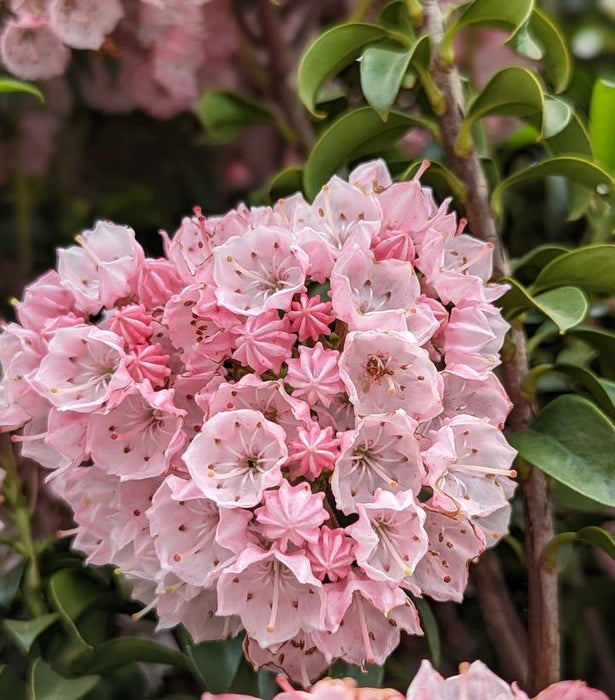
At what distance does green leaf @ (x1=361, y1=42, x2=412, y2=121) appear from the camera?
865 millimetres

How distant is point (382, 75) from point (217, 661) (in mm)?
538

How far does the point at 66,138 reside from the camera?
1.71 meters

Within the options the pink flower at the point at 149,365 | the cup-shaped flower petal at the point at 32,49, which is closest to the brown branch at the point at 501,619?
the pink flower at the point at 149,365

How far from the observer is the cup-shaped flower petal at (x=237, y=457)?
742mm

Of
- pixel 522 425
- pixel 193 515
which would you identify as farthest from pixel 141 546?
pixel 522 425

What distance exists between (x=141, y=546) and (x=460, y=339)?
0.30 meters

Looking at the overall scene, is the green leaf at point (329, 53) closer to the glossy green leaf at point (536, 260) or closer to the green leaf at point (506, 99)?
the green leaf at point (506, 99)

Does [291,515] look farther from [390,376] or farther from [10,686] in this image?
[10,686]

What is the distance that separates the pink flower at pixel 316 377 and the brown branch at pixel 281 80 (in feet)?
2.50

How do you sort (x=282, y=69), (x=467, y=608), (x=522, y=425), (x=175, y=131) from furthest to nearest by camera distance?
1. (x=175, y=131)
2. (x=282, y=69)
3. (x=467, y=608)
4. (x=522, y=425)

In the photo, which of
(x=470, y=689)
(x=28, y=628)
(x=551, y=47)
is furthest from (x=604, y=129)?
(x=28, y=628)

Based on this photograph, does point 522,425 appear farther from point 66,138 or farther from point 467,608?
point 66,138

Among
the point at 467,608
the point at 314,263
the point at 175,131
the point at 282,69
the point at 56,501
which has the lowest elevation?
the point at 467,608

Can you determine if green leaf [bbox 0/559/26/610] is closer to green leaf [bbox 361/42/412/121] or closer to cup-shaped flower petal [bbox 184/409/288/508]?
cup-shaped flower petal [bbox 184/409/288/508]
